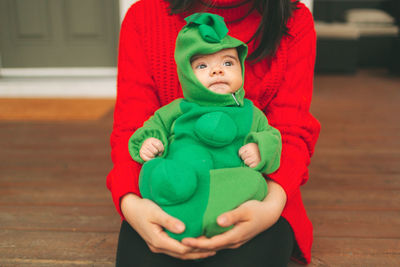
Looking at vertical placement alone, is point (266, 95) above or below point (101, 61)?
above

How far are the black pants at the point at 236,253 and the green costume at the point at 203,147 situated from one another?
75mm

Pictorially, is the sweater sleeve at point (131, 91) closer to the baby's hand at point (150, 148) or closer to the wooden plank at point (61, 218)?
the baby's hand at point (150, 148)

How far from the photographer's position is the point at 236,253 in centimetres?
68

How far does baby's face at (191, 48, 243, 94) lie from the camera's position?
0.72 metres

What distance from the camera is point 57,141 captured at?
6.45ft

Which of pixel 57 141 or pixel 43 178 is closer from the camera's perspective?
pixel 43 178

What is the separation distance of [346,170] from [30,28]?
2854 mm

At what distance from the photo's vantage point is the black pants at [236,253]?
68 centimetres

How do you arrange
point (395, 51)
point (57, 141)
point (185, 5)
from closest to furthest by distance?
point (185, 5), point (57, 141), point (395, 51)

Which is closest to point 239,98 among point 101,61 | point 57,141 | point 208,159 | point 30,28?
point 208,159

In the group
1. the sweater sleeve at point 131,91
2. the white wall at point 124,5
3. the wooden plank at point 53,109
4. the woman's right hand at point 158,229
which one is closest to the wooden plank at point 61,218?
the sweater sleeve at point 131,91

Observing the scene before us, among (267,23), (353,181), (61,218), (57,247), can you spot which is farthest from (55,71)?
(267,23)

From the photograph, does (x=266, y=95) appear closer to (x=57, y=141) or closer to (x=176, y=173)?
(x=176, y=173)

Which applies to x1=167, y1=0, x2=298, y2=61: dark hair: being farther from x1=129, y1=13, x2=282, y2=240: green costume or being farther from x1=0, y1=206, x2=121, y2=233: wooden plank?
x1=0, y1=206, x2=121, y2=233: wooden plank
